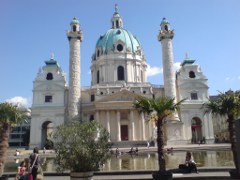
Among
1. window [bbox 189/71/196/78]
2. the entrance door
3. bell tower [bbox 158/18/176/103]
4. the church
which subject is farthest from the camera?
window [bbox 189/71/196/78]

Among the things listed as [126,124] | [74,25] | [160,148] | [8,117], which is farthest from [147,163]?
[74,25]

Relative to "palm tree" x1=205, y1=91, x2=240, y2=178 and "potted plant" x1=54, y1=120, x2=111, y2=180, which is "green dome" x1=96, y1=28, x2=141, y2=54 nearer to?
"palm tree" x1=205, y1=91, x2=240, y2=178

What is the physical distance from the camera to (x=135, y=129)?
59.2m

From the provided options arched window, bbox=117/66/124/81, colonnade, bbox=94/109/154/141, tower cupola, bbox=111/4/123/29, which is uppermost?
tower cupola, bbox=111/4/123/29

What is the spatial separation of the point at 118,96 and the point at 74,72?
34.3ft

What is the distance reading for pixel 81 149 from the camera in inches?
484

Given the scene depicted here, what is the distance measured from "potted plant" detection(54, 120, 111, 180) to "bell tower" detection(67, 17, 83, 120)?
4302cm

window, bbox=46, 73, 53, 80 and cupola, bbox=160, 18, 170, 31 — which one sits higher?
cupola, bbox=160, 18, 170, 31

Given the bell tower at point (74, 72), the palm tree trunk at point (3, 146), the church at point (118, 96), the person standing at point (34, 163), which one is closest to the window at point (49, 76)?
the church at point (118, 96)

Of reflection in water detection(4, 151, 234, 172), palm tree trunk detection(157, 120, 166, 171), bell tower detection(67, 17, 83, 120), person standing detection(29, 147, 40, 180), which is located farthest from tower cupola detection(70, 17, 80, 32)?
person standing detection(29, 147, 40, 180)

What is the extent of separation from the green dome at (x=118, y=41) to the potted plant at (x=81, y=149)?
57.7m

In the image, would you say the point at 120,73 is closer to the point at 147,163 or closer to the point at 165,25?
the point at 165,25

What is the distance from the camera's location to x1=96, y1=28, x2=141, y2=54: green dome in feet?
230

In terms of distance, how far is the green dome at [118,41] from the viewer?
230ft
